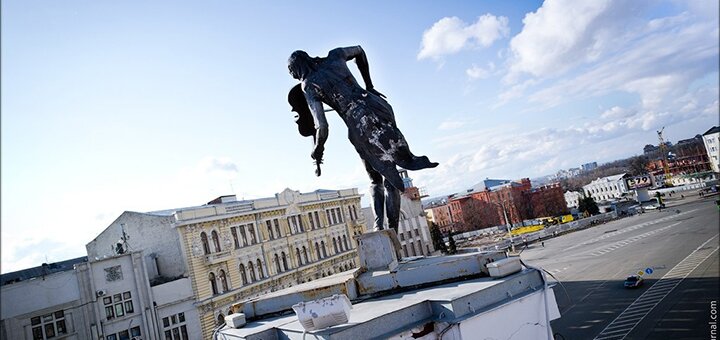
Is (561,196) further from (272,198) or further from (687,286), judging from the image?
(272,198)

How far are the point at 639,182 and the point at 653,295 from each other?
159 feet

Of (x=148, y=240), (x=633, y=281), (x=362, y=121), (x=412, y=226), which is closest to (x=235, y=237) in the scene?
(x=148, y=240)

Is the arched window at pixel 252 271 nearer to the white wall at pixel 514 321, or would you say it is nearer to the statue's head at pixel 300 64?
the statue's head at pixel 300 64

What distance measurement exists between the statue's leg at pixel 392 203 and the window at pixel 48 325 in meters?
20.2

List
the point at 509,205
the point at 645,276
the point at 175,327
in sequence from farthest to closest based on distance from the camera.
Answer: the point at 509,205
the point at 645,276
the point at 175,327

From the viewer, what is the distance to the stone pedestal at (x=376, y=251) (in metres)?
5.22

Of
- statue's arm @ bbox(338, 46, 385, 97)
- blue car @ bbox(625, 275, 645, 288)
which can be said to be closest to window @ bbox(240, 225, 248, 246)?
statue's arm @ bbox(338, 46, 385, 97)

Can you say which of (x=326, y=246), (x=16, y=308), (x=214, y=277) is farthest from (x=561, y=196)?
(x=16, y=308)

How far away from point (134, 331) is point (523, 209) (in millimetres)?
73062

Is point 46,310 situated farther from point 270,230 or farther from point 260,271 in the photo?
point 270,230

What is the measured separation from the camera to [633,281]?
2514 cm

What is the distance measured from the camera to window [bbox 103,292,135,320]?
67.8 feet

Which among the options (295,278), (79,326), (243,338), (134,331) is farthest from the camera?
(295,278)

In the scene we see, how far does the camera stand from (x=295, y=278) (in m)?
31.8
